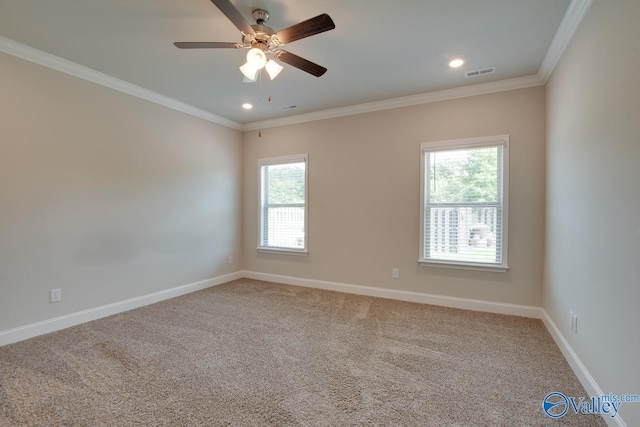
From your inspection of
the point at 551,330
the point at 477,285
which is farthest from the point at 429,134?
the point at 551,330

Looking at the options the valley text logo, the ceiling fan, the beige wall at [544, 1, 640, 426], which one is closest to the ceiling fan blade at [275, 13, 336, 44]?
the ceiling fan

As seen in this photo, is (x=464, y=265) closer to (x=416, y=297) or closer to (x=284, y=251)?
(x=416, y=297)

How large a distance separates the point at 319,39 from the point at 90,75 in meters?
2.57

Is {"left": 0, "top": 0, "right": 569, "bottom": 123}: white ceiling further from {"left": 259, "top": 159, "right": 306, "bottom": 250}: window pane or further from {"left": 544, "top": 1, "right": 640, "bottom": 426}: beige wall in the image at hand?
{"left": 259, "top": 159, "right": 306, "bottom": 250}: window pane

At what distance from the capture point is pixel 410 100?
3.90m

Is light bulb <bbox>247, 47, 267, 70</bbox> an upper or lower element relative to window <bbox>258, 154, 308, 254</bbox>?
upper

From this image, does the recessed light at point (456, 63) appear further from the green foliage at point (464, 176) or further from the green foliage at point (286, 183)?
the green foliage at point (286, 183)

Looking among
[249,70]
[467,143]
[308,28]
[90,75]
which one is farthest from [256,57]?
[467,143]

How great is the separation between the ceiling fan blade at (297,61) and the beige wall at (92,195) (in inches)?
94.9

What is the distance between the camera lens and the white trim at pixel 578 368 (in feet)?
5.46

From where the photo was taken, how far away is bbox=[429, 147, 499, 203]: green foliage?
350 cm

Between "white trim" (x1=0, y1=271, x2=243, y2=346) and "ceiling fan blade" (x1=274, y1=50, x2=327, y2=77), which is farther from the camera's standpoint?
"white trim" (x1=0, y1=271, x2=243, y2=346)

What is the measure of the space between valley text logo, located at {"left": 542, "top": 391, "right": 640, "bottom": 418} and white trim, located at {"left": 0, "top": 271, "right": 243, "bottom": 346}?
4.14 metres

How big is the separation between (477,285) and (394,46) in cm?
286
